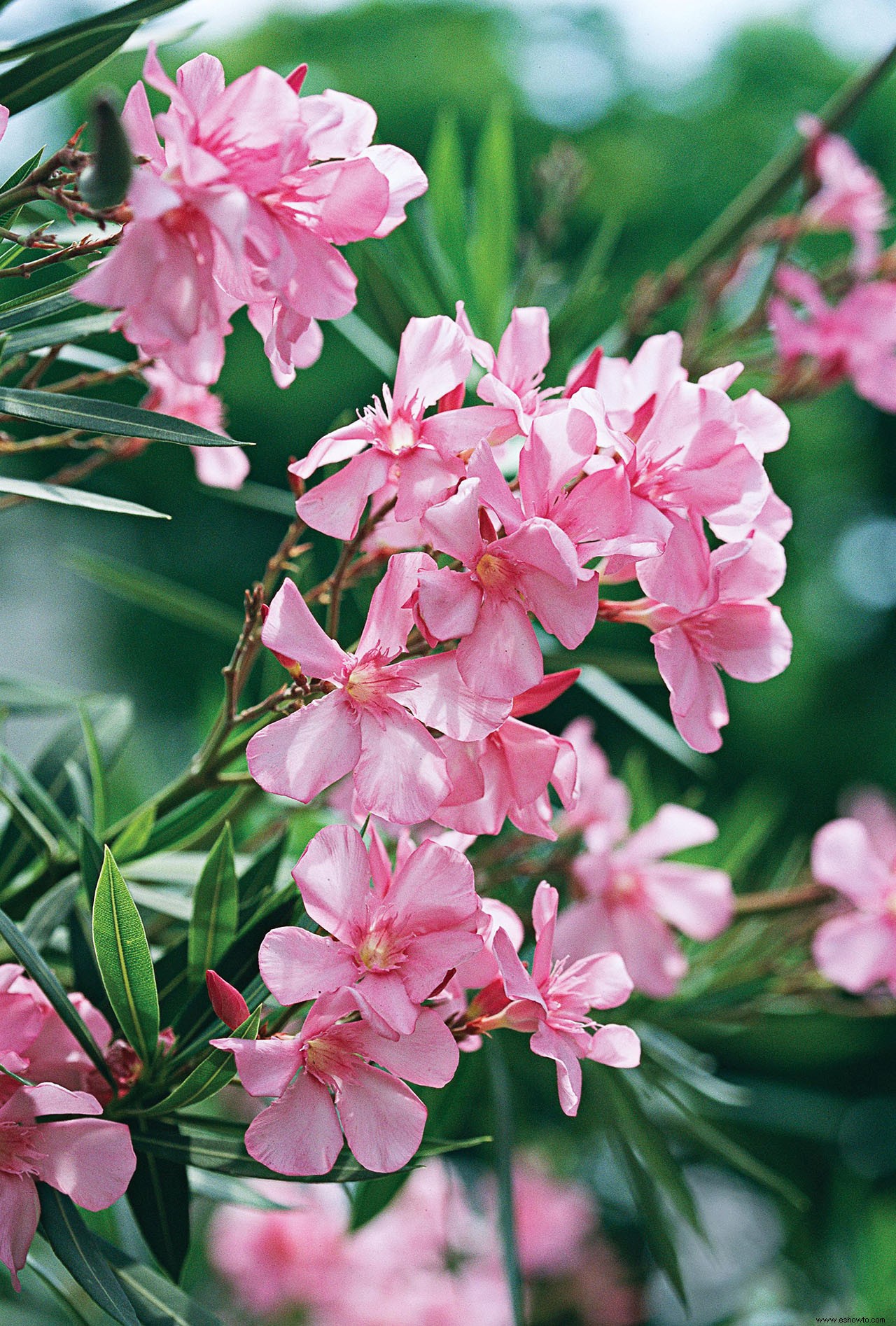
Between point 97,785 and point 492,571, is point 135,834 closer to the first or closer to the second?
point 97,785

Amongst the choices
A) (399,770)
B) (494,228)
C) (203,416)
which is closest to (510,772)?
(399,770)

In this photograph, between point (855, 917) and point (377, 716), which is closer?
point (377, 716)

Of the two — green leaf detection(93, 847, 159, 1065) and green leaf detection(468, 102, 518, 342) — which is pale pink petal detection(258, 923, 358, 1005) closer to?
green leaf detection(93, 847, 159, 1065)

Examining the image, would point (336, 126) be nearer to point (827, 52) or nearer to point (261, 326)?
point (261, 326)

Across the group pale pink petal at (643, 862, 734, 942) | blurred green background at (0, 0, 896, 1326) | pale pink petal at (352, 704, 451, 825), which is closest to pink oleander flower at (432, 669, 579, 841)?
pale pink petal at (352, 704, 451, 825)

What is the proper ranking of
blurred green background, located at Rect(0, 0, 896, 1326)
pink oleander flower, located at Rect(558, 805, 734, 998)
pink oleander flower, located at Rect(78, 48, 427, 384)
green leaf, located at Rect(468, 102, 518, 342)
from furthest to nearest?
blurred green background, located at Rect(0, 0, 896, 1326)
green leaf, located at Rect(468, 102, 518, 342)
pink oleander flower, located at Rect(558, 805, 734, 998)
pink oleander flower, located at Rect(78, 48, 427, 384)

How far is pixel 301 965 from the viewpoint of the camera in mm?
421

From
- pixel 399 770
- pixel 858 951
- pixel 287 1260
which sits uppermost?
pixel 399 770

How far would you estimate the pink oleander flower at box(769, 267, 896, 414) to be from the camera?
3.32ft

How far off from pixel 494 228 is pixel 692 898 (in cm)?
63

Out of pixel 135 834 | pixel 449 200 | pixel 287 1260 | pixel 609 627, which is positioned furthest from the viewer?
pixel 609 627

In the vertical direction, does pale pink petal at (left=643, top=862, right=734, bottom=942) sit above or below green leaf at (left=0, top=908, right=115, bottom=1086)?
below

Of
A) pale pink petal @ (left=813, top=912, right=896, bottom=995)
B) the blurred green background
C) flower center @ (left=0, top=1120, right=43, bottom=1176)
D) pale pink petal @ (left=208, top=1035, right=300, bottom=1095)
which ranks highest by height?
pale pink petal @ (left=208, top=1035, right=300, bottom=1095)

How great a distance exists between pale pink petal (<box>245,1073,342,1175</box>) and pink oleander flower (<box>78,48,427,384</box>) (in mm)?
276
